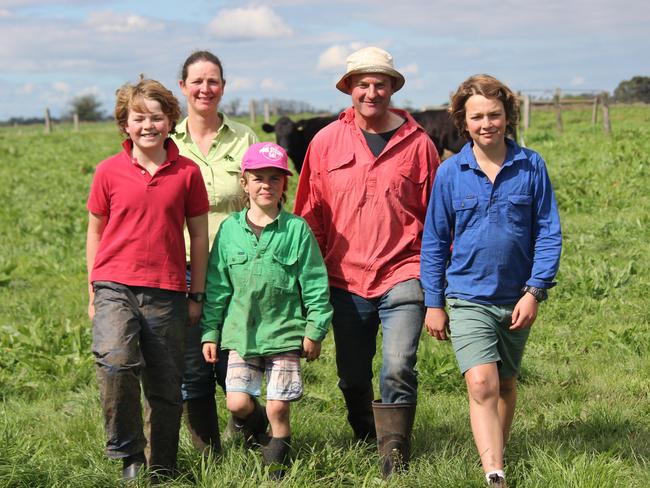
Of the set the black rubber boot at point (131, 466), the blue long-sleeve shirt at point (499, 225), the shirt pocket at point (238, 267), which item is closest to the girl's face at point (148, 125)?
the shirt pocket at point (238, 267)

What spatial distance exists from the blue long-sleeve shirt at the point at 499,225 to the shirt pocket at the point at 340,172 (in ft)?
1.61

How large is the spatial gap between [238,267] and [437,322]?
980 mm

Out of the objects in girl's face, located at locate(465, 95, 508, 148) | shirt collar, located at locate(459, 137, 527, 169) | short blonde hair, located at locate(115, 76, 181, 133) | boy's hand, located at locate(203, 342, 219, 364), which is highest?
short blonde hair, located at locate(115, 76, 181, 133)

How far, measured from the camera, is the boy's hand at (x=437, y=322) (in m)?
4.20

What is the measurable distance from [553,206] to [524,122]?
86.1 feet

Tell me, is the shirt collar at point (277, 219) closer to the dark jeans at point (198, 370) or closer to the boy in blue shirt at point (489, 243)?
the dark jeans at point (198, 370)

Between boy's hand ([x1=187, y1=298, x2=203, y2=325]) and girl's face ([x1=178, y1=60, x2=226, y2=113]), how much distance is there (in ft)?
3.40

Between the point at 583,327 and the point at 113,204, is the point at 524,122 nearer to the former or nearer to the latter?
the point at 583,327

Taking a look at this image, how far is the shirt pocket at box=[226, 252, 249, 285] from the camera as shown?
4.24 metres

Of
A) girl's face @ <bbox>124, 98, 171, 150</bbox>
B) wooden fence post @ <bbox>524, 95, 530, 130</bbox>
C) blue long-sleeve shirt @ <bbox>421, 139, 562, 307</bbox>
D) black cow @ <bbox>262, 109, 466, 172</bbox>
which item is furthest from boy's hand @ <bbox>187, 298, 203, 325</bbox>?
wooden fence post @ <bbox>524, 95, 530, 130</bbox>

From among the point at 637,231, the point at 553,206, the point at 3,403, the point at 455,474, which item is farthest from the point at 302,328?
the point at 637,231

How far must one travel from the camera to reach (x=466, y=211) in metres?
4.09

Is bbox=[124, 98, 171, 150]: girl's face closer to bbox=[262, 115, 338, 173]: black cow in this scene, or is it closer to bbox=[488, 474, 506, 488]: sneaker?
bbox=[488, 474, 506, 488]: sneaker

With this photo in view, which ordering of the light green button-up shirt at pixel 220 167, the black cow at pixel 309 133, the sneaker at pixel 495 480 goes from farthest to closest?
the black cow at pixel 309 133, the light green button-up shirt at pixel 220 167, the sneaker at pixel 495 480
